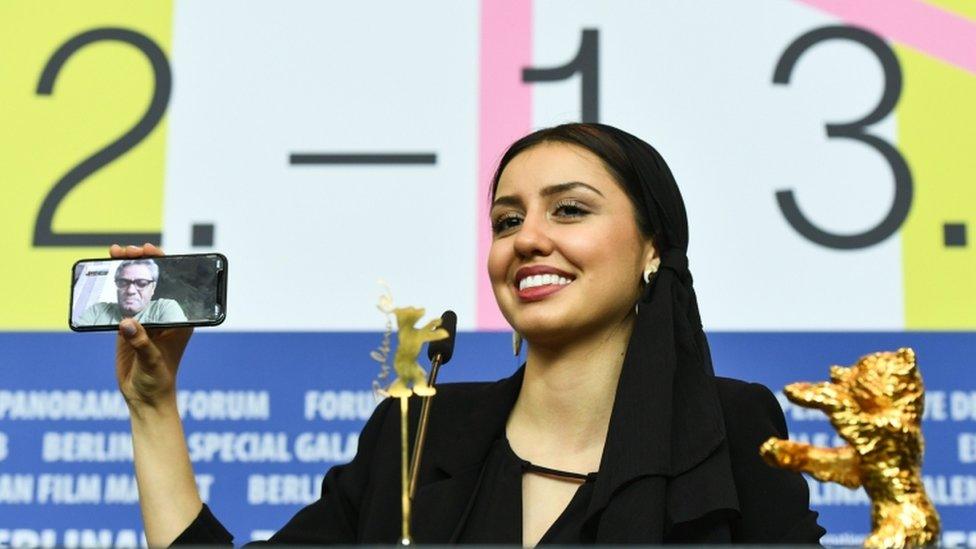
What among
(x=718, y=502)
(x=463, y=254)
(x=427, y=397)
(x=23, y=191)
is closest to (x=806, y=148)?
(x=463, y=254)

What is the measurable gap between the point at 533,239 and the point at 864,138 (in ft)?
2.90

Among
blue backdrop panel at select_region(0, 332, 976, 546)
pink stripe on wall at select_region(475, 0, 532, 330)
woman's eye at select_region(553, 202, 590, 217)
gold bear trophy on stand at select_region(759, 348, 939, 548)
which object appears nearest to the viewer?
gold bear trophy on stand at select_region(759, 348, 939, 548)

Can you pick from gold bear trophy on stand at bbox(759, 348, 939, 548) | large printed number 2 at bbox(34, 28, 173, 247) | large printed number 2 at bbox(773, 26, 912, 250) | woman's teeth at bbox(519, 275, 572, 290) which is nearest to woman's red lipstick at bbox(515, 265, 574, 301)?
woman's teeth at bbox(519, 275, 572, 290)

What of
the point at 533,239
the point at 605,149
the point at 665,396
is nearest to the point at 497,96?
the point at 605,149

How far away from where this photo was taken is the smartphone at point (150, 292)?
1.54 m

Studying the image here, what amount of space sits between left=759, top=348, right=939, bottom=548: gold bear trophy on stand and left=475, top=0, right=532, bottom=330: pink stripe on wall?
112cm

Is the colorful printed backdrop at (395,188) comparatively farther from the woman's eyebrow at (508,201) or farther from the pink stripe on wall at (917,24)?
the woman's eyebrow at (508,201)

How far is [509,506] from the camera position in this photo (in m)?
1.61

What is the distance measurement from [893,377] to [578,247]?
556 millimetres

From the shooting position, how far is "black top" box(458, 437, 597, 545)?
1543 mm

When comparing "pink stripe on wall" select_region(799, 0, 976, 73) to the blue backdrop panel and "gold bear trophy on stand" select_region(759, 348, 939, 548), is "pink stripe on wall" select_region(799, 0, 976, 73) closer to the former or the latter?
the blue backdrop panel

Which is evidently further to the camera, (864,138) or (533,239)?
(864,138)

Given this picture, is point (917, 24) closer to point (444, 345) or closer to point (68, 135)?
point (444, 345)

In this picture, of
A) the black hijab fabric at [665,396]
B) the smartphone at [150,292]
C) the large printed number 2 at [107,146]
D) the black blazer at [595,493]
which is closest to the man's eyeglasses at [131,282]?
the smartphone at [150,292]
